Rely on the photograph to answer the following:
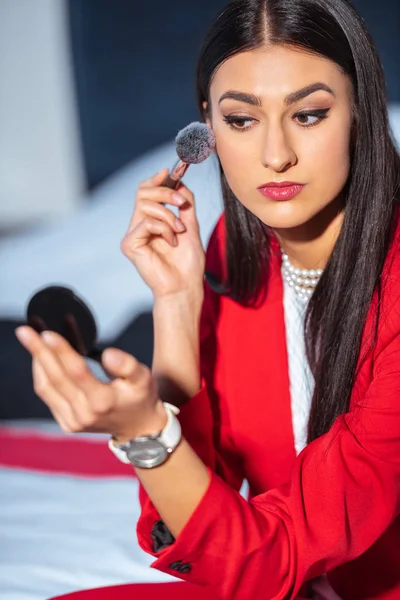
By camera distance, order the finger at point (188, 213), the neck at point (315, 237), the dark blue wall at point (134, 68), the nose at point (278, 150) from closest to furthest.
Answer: the nose at point (278, 150) < the neck at point (315, 237) < the finger at point (188, 213) < the dark blue wall at point (134, 68)

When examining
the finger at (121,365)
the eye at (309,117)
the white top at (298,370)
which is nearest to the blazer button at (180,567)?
the finger at (121,365)

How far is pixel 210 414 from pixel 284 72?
43 centimetres

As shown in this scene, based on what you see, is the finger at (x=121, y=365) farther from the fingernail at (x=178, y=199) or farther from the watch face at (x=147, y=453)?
the fingernail at (x=178, y=199)

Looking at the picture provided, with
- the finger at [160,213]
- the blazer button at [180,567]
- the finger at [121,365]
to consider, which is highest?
the finger at [160,213]

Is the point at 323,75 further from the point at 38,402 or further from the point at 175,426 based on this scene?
the point at 38,402

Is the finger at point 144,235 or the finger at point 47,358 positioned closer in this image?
the finger at point 47,358

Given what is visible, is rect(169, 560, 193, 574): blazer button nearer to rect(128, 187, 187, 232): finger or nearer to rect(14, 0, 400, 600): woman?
rect(14, 0, 400, 600): woman

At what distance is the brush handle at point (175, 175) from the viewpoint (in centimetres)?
111

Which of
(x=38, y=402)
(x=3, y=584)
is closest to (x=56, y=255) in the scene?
(x=38, y=402)

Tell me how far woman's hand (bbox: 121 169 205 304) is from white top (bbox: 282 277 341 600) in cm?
13

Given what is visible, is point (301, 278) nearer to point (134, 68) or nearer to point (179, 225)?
point (179, 225)

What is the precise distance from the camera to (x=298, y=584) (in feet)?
2.75

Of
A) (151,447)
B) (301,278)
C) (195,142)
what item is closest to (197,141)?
(195,142)

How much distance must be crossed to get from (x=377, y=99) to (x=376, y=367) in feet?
1.00
